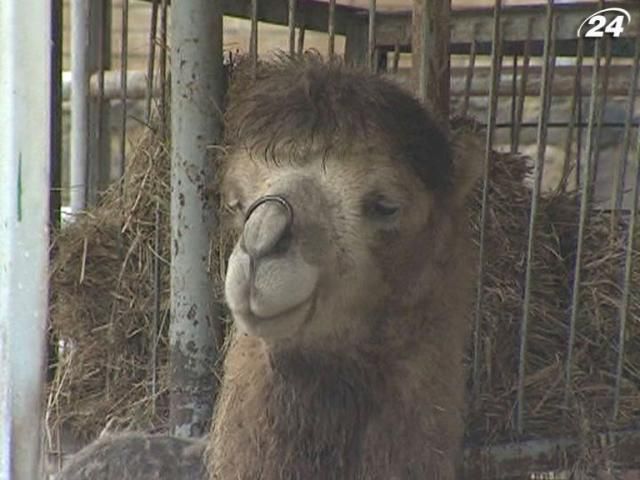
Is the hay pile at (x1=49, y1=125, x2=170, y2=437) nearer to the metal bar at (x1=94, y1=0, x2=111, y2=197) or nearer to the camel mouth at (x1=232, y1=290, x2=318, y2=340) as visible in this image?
the metal bar at (x1=94, y1=0, x2=111, y2=197)

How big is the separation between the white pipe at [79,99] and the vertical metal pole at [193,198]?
2.75 ft

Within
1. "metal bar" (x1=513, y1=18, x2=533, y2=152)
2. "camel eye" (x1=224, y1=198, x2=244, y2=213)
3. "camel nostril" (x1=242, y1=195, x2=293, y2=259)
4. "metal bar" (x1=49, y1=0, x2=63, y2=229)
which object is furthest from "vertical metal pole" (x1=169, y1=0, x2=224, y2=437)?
"metal bar" (x1=513, y1=18, x2=533, y2=152)

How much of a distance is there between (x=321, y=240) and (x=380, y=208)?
245mm

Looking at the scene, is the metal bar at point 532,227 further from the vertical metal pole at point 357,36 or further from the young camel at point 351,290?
the vertical metal pole at point 357,36

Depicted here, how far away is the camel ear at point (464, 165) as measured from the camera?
294 cm

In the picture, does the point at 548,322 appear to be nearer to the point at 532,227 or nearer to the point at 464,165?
the point at 532,227

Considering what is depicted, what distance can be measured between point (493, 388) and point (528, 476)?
1.02ft

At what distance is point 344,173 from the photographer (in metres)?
2.57

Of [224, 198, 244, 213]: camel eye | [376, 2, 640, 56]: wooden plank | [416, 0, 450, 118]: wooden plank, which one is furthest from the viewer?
[376, 2, 640, 56]: wooden plank

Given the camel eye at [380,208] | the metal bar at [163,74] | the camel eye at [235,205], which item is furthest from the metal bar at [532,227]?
the metal bar at [163,74]

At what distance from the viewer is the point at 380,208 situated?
2.62 meters

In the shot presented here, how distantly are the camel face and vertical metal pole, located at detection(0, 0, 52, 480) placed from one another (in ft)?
2.13

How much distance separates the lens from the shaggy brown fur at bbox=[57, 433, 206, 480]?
317cm

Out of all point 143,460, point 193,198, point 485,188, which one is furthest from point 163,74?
point 143,460
